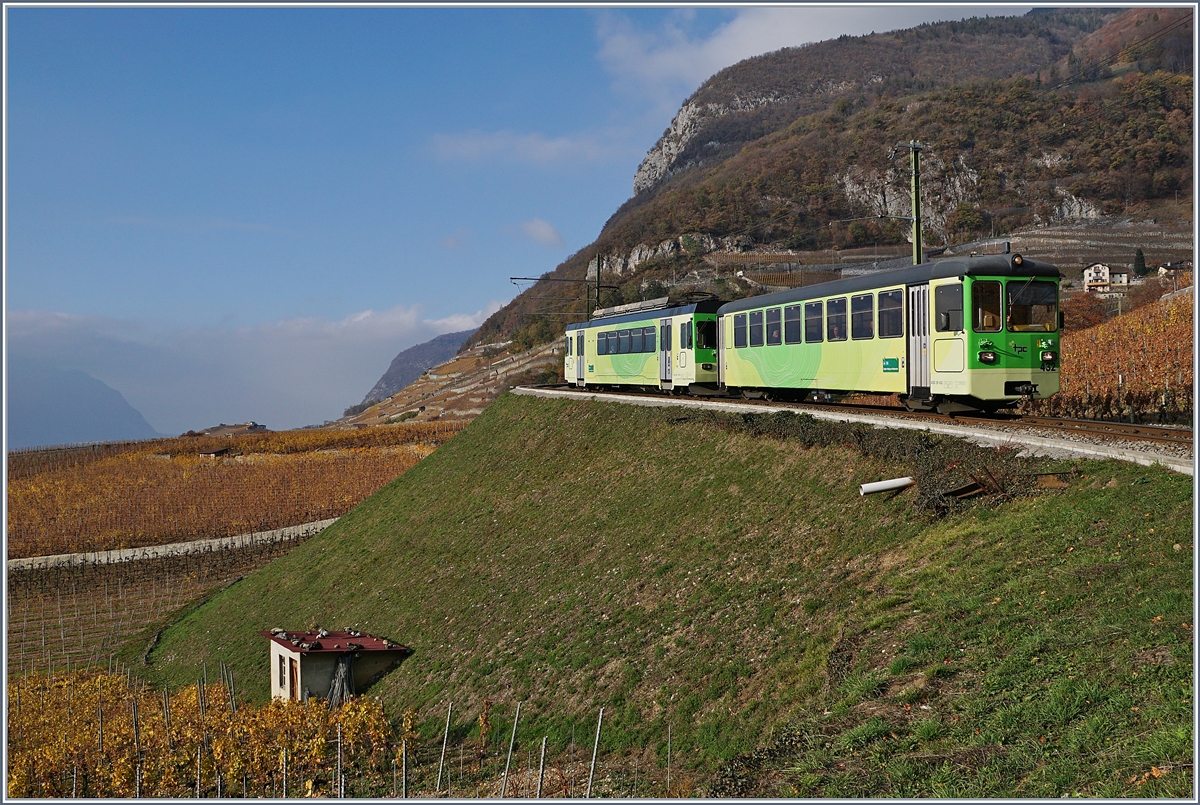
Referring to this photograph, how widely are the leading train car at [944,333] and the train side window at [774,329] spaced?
6.59 feet

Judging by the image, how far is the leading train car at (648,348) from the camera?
1204 inches

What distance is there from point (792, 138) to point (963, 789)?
19371 cm

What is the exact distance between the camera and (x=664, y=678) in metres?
13.4

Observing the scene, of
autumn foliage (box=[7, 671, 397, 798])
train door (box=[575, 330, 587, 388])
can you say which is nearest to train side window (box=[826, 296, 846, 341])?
autumn foliage (box=[7, 671, 397, 798])

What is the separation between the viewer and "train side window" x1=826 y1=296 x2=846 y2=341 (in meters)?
21.6

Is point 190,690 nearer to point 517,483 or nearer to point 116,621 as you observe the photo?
point 517,483

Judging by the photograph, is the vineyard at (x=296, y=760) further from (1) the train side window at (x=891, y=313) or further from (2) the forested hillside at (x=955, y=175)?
(2) the forested hillside at (x=955, y=175)

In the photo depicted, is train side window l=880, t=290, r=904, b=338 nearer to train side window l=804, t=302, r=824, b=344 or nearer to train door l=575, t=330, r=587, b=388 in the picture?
train side window l=804, t=302, r=824, b=344

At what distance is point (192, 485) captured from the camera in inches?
3238

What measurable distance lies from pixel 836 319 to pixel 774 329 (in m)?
3.79

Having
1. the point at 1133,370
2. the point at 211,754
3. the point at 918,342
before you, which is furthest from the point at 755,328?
the point at 211,754

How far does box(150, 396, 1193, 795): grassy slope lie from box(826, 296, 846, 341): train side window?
344 cm

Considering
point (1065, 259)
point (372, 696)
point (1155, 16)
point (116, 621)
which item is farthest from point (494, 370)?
point (1155, 16)

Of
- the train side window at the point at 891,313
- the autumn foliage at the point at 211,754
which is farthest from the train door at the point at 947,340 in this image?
the autumn foliage at the point at 211,754
